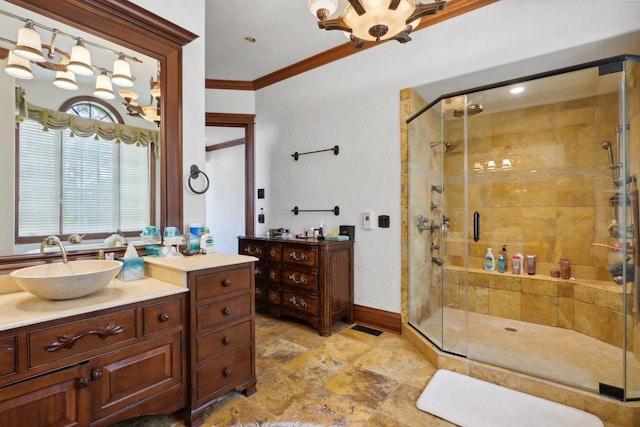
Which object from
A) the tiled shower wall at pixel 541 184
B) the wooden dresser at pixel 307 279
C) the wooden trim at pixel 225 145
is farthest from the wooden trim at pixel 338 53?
the wooden dresser at pixel 307 279

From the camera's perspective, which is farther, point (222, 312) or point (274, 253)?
point (274, 253)

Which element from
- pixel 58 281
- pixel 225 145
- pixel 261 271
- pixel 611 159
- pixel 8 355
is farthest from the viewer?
pixel 225 145

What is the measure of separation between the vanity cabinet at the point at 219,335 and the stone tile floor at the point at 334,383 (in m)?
0.14

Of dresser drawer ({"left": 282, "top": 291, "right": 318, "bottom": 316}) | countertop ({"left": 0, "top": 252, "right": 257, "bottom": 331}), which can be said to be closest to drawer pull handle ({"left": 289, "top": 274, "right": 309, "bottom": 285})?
dresser drawer ({"left": 282, "top": 291, "right": 318, "bottom": 316})

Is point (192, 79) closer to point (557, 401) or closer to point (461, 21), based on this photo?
point (461, 21)

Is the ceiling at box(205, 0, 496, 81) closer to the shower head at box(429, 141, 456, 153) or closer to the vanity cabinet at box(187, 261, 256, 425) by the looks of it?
the shower head at box(429, 141, 456, 153)

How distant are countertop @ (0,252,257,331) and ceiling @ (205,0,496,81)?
2.10 m

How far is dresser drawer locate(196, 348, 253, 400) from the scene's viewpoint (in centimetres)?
163

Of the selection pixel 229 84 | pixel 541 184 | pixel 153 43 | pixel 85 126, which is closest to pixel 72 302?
pixel 85 126

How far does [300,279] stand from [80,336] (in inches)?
72.3

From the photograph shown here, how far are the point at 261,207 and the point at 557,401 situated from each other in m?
3.23

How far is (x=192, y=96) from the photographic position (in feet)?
7.22

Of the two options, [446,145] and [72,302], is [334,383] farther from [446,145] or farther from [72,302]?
[446,145]

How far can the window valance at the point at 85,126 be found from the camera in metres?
1.55
